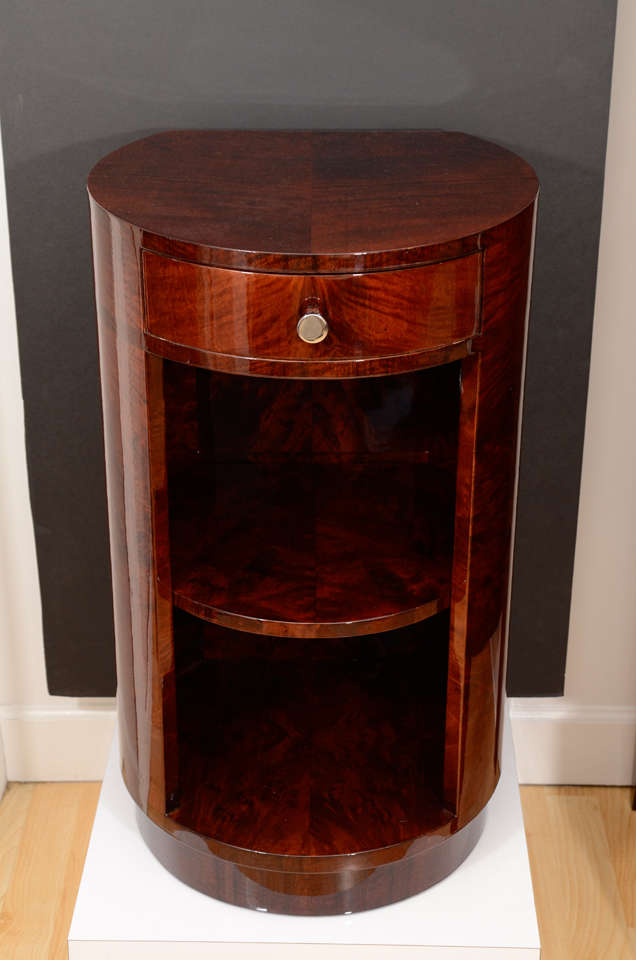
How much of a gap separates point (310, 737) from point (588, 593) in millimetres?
475

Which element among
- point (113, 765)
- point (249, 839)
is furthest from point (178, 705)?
point (249, 839)

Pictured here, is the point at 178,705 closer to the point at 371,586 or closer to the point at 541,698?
the point at 371,586

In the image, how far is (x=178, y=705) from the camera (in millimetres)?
1572

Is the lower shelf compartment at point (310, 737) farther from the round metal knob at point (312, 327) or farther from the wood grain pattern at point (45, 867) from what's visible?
the round metal knob at point (312, 327)

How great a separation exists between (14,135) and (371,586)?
66cm

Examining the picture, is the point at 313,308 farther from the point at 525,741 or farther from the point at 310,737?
the point at 525,741

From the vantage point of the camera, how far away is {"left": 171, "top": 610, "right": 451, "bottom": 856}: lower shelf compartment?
1.40 m

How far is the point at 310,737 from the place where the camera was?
1.54m

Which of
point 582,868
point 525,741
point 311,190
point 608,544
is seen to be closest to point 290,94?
point 311,190

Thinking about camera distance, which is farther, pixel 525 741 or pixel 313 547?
pixel 525 741

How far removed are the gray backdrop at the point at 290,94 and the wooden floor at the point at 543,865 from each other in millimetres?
640

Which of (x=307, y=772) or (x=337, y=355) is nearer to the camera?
(x=337, y=355)

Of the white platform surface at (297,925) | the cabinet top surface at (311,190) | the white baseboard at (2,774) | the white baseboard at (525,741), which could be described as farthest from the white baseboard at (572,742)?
the cabinet top surface at (311,190)

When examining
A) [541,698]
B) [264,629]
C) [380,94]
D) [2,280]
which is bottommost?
[541,698]
